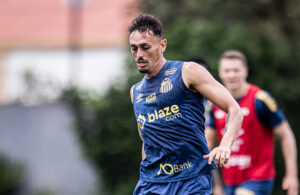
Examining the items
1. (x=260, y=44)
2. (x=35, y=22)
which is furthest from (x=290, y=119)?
(x=35, y=22)

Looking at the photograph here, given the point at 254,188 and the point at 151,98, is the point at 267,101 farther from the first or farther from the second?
the point at 151,98

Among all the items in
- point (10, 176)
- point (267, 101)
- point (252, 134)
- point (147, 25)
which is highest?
point (147, 25)

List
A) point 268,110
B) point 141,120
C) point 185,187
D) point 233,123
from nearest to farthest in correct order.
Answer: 1. point 233,123
2. point 185,187
3. point 141,120
4. point 268,110

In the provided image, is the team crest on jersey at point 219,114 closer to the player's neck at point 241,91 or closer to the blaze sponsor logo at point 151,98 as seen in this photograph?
the player's neck at point 241,91

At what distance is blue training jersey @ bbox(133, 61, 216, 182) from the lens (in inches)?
152

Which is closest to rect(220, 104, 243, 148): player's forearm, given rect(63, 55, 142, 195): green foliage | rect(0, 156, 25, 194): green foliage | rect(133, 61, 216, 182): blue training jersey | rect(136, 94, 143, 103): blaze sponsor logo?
rect(133, 61, 216, 182): blue training jersey

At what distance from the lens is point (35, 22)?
959 inches

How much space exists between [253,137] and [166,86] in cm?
224

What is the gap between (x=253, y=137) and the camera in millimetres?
5762

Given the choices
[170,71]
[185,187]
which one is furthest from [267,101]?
[185,187]

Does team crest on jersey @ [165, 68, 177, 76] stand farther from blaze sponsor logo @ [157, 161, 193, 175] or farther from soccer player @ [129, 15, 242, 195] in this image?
blaze sponsor logo @ [157, 161, 193, 175]

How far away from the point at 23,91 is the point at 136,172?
4.60 m

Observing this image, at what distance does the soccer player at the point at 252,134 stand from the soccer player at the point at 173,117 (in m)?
1.84

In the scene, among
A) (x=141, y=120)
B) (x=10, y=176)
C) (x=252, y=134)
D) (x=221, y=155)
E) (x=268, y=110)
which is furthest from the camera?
(x=10, y=176)
